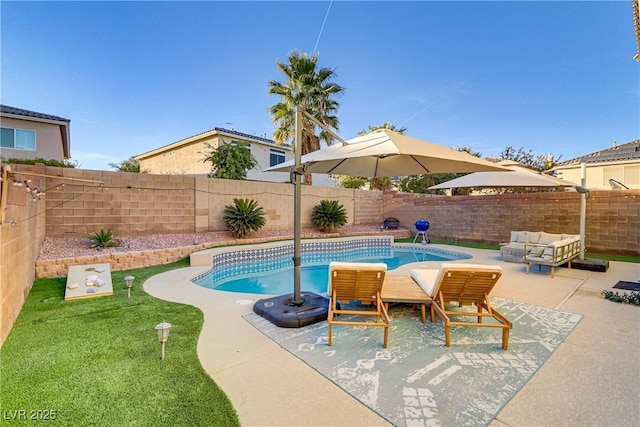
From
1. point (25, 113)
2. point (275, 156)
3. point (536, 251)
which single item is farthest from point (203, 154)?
point (536, 251)

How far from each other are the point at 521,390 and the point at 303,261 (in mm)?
8350

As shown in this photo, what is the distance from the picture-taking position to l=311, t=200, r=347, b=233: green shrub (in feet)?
45.5

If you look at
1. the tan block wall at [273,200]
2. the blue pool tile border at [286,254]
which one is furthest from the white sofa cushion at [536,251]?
the tan block wall at [273,200]

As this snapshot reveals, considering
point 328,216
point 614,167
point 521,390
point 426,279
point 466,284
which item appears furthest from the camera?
point 328,216

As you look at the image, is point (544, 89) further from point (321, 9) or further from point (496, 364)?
point (496, 364)

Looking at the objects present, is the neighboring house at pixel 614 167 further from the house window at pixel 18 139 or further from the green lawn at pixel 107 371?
the house window at pixel 18 139

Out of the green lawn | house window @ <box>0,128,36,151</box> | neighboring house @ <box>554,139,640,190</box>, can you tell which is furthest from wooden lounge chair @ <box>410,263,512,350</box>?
house window @ <box>0,128,36,151</box>

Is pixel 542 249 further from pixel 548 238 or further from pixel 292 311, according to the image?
pixel 292 311

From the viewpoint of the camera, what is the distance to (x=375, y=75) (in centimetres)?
1382

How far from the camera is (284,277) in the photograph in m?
8.37

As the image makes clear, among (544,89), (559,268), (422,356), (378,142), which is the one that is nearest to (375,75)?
(544,89)

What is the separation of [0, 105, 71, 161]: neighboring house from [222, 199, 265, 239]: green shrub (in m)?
10.5

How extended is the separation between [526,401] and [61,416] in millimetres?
3558

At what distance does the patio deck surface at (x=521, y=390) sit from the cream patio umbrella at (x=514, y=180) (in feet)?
9.08
